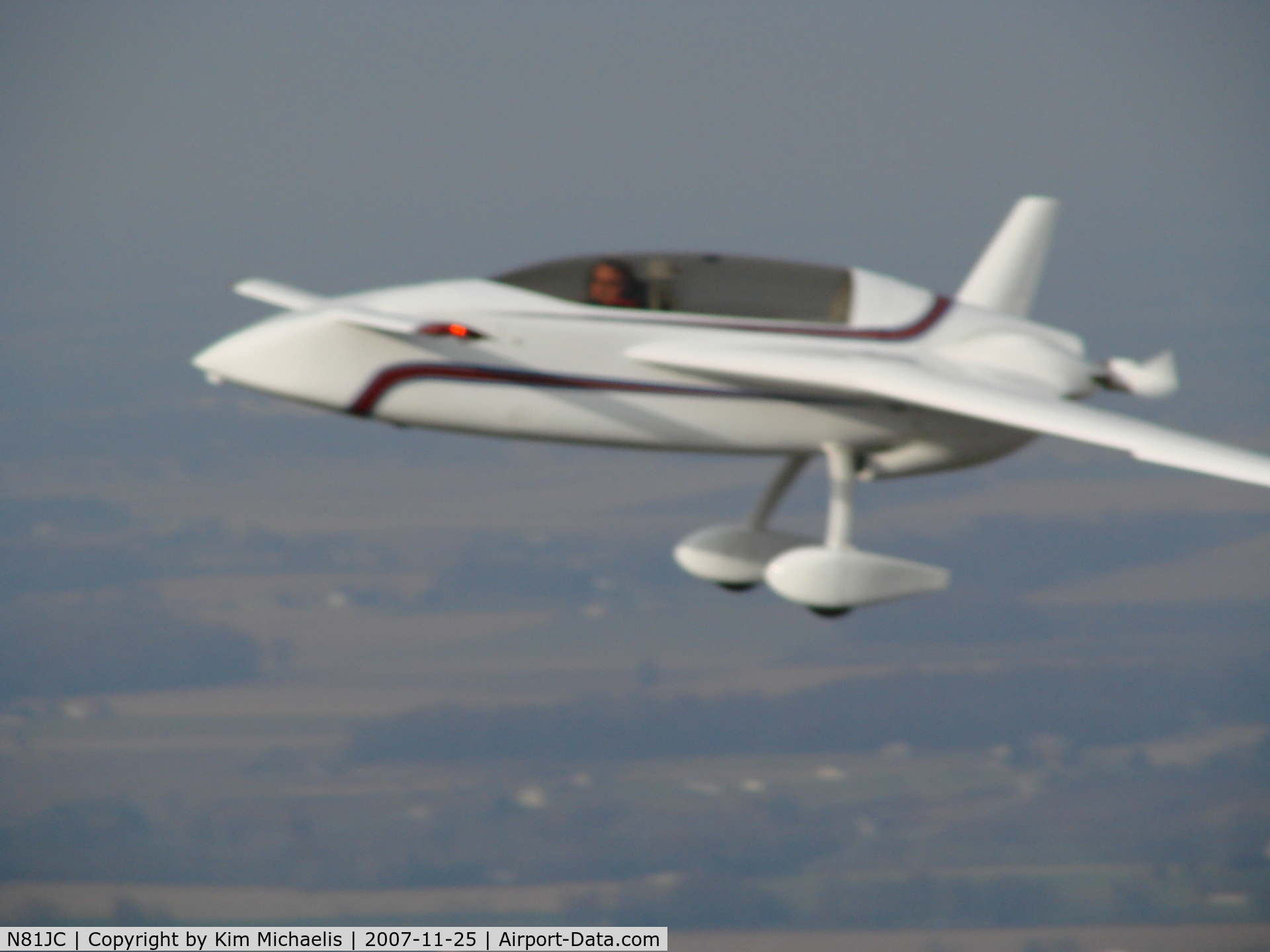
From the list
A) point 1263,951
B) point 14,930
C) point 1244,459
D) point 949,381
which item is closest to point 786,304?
point 949,381

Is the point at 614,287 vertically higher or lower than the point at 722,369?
higher

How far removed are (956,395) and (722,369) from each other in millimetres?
2323

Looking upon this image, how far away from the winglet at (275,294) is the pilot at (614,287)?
338cm

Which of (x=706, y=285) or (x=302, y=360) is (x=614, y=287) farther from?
(x=302, y=360)

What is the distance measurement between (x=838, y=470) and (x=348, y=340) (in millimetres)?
5421

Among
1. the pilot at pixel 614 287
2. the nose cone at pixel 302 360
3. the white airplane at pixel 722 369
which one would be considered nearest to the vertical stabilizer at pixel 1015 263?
the white airplane at pixel 722 369

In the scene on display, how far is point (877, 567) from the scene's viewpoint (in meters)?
16.6

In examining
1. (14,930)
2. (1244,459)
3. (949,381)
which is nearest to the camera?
(1244,459)

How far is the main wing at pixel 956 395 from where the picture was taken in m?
14.4

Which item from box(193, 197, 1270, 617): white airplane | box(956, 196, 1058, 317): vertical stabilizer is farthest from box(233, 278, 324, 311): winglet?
box(956, 196, 1058, 317): vertical stabilizer

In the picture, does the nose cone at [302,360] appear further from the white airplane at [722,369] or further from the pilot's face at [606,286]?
the pilot's face at [606,286]

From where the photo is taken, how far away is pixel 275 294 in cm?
1889

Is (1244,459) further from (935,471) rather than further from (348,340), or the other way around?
(348,340)

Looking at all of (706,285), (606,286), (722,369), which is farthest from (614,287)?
(722,369)
